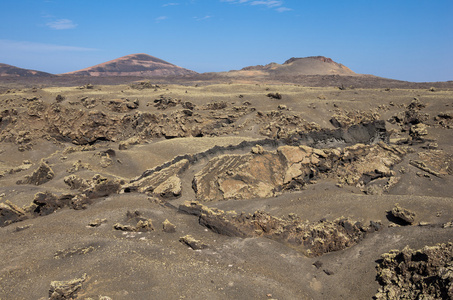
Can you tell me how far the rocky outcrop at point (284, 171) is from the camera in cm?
1409

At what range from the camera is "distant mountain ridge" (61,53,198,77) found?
11425 centimetres

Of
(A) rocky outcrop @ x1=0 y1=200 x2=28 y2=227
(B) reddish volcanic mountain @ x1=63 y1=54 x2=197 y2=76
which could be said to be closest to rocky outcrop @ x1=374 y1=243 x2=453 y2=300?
(A) rocky outcrop @ x1=0 y1=200 x2=28 y2=227

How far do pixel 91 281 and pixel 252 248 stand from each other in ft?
14.7

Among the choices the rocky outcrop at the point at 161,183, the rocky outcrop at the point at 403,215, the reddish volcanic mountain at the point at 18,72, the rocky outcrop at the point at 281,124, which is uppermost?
the reddish volcanic mountain at the point at 18,72

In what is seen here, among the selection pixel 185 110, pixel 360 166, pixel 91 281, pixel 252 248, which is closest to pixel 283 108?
pixel 185 110

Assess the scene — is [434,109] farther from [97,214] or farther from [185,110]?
[97,214]

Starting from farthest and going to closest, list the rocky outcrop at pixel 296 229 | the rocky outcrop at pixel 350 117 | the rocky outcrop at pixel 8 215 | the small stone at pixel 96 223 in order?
the rocky outcrop at pixel 350 117 < the rocky outcrop at pixel 8 215 < the small stone at pixel 96 223 < the rocky outcrop at pixel 296 229

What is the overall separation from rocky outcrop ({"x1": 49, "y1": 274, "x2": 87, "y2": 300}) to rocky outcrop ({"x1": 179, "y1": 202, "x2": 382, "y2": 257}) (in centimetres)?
453

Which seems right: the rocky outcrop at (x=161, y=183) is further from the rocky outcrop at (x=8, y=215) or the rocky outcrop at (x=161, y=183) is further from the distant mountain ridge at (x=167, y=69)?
the distant mountain ridge at (x=167, y=69)

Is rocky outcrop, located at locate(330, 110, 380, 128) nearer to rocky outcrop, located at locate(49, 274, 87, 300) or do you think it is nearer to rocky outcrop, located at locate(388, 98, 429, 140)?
rocky outcrop, located at locate(388, 98, 429, 140)

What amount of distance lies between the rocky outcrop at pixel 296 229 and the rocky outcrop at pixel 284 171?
3308 mm

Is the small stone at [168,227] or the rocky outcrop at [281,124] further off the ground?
the rocky outcrop at [281,124]

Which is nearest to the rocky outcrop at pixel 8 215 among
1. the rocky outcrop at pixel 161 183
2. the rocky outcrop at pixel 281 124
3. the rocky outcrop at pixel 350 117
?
the rocky outcrop at pixel 161 183

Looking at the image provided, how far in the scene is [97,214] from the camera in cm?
1075
